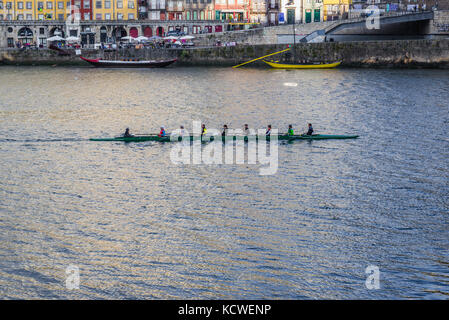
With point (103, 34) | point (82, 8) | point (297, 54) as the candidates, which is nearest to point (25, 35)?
point (82, 8)

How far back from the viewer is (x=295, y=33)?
116188 mm

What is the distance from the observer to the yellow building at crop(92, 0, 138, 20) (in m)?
143

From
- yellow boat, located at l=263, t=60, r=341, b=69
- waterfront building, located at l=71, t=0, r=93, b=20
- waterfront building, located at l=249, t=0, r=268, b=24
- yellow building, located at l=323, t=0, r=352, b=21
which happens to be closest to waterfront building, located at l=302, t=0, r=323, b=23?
yellow building, located at l=323, t=0, r=352, b=21

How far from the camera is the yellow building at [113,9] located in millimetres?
143000

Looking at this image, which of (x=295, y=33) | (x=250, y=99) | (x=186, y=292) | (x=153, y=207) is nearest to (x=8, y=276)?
(x=186, y=292)

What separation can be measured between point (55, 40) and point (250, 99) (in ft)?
205

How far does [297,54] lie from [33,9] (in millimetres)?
61630

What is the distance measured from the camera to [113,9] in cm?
14325

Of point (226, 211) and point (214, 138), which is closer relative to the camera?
point (226, 211)

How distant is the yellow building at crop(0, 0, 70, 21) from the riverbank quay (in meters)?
19.7

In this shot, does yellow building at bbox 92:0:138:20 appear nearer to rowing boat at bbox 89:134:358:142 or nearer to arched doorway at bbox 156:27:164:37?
arched doorway at bbox 156:27:164:37

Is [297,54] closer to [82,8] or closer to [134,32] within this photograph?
[134,32]

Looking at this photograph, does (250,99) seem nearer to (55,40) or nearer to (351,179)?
(351,179)

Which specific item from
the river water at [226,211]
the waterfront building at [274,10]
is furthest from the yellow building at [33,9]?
the river water at [226,211]
